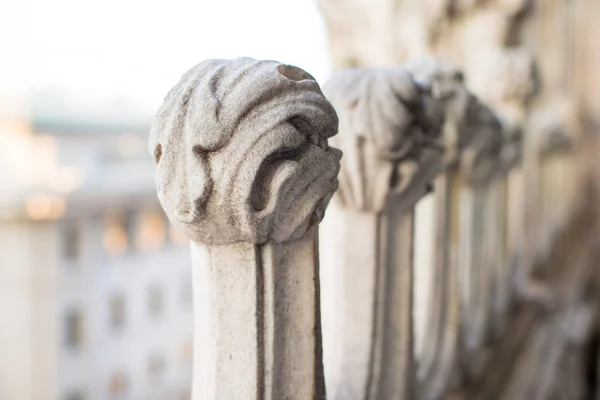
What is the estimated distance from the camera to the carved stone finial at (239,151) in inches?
A: 19.4

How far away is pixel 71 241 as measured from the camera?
8.38m

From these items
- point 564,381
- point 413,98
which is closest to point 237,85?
point 413,98

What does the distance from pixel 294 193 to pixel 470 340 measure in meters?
1.02

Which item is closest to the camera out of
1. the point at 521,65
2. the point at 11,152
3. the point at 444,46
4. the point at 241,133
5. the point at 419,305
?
the point at 241,133

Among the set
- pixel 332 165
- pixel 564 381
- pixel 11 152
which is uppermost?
pixel 11 152

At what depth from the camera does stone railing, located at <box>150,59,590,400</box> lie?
50 centimetres

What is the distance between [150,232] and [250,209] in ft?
30.7

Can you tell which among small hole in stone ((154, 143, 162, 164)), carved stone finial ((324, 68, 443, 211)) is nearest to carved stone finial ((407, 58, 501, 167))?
carved stone finial ((324, 68, 443, 211))

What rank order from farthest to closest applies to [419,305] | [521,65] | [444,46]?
[444,46] → [521,65] → [419,305]

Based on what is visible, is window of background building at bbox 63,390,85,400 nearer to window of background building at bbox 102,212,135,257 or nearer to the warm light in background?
window of background building at bbox 102,212,135,257

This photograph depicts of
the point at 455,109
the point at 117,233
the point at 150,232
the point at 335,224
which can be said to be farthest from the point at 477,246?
the point at 150,232

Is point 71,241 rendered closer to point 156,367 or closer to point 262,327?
point 156,367

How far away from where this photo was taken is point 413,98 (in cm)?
78

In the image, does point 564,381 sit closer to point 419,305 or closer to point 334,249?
point 419,305
